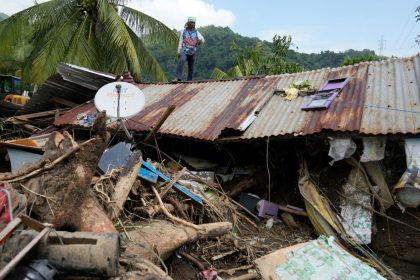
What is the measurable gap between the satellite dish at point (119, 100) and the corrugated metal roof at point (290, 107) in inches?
43.5

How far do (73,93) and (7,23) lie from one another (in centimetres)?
400

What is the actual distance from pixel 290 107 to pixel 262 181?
4.58 feet

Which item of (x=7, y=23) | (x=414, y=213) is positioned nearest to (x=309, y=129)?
(x=414, y=213)

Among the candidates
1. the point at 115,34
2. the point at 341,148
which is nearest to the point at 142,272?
the point at 341,148

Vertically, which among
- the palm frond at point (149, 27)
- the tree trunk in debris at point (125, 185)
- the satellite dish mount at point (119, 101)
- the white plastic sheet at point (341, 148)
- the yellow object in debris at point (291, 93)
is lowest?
the tree trunk in debris at point (125, 185)

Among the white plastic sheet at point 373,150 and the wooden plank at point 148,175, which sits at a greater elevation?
the white plastic sheet at point 373,150

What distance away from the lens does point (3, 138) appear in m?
9.58

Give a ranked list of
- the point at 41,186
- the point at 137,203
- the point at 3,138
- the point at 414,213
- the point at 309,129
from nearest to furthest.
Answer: the point at 41,186 < the point at 137,203 < the point at 414,213 < the point at 309,129 < the point at 3,138

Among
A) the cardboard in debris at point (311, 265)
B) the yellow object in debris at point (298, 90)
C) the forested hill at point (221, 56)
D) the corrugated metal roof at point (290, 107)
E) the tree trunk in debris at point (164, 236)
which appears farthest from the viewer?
the forested hill at point (221, 56)

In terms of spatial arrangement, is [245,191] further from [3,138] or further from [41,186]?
[3,138]

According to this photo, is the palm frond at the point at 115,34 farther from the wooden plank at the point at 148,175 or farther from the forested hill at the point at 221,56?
the forested hill at the point at 221,56

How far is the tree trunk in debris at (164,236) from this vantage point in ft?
11.4

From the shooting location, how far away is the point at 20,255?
2.38 m

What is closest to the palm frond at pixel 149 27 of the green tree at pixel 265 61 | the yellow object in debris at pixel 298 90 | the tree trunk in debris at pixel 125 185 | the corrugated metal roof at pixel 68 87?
the green tree at pixel 265 61
